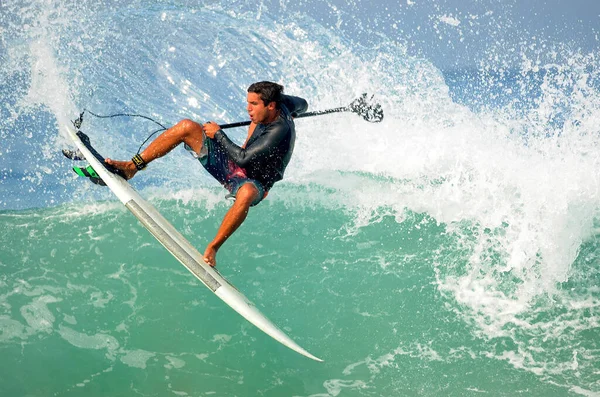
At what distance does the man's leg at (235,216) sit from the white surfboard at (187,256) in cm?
12

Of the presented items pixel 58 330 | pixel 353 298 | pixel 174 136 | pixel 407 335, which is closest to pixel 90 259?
pixel 58 330

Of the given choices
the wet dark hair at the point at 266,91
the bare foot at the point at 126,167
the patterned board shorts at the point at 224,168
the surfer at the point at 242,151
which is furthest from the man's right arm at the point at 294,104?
the bare foot at the point at 126,167

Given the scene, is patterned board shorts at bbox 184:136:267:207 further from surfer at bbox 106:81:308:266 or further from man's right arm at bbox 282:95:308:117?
man's right arm at bbox 282:95:308:117

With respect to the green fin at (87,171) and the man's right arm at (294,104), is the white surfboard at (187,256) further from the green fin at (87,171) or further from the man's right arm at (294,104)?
the man's right arm at (294,104)

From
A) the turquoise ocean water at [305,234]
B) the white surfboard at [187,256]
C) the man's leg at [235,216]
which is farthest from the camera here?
the turquoise ocean water at [305,234]

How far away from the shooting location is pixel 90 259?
20.9 ft

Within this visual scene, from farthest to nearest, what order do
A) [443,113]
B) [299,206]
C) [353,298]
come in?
[443,113]
[299,206]
[353,298]

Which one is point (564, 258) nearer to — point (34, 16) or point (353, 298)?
point (353, 298)

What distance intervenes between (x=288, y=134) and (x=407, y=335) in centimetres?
205

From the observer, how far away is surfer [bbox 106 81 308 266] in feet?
15.1

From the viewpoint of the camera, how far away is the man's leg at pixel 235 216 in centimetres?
456

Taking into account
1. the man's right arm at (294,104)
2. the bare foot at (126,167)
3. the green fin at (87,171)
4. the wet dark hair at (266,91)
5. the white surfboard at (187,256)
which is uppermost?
the man's right arm at (294,104)

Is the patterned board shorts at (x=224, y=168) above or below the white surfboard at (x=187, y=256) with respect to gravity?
above

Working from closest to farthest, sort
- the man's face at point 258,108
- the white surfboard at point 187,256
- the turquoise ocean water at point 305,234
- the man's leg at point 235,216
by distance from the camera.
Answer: the white surfboard at point 187,256 < the man's leg at point 235,216 < the man's face at point 258,108 < the turquoise ocean water at point 305,234
